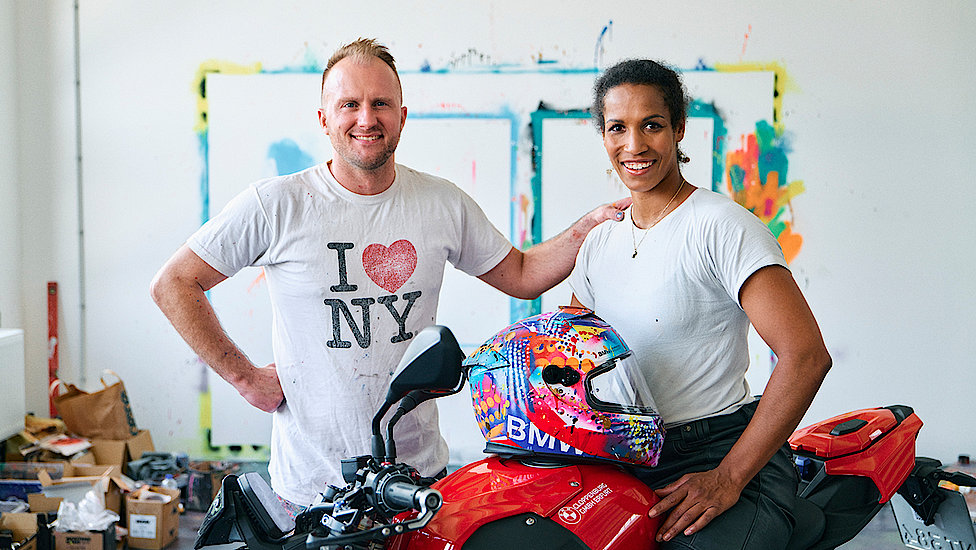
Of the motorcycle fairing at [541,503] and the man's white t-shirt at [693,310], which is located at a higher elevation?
the man's white t-shirt at [693,310]

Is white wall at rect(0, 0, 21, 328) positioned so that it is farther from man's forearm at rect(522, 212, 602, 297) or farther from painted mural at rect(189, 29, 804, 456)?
man's forearm at rect(522, 212, 602, 297)

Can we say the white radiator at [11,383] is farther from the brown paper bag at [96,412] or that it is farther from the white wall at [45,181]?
the white wall at [45,181]

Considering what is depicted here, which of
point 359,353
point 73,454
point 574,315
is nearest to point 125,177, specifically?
point 73,454

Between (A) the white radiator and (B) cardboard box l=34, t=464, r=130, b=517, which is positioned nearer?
(B) cardboard box l=34, t=464, r=130, b=517

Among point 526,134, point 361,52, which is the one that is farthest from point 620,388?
point 526,134

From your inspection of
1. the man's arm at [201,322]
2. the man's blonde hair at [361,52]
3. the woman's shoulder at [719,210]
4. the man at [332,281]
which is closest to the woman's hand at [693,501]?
the woman's shoulder at [719,210]

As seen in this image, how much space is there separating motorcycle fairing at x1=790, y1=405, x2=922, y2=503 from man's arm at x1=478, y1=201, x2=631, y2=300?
74cm

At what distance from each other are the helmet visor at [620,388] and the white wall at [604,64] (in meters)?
3.25

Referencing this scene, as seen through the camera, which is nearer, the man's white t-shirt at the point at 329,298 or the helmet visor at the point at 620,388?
the helmet visor at the point at 620,388

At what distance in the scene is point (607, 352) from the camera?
4.53 feet

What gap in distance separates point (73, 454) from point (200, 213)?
146 centimetres

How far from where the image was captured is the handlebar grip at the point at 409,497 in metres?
1.08

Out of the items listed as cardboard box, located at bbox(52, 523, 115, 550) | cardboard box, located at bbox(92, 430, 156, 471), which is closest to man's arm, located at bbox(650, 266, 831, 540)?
cardboard box, located at bbox(52, 523, 115, 550)

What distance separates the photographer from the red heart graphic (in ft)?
6.43
